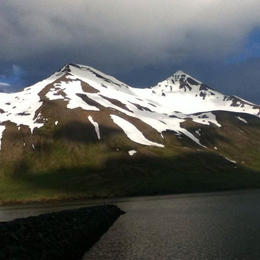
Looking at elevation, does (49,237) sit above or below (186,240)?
above

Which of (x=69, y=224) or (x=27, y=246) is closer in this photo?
(x=27, y=246)

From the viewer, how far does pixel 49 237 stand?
166ft

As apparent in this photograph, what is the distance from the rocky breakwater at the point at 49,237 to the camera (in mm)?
41125

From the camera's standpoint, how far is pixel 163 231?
6662 cm

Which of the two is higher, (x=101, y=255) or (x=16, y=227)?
(x=16, y=227)

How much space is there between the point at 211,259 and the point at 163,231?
79.4 ft

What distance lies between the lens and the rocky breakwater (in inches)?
1619

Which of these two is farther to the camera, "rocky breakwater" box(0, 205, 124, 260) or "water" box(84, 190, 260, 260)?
"water" box(84, 190, 260, 260)

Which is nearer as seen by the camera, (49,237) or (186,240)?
(49,237)

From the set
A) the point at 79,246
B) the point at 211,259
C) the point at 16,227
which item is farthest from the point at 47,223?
the point at 211,259

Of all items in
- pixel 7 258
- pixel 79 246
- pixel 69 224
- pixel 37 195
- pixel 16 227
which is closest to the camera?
pixel 7 258

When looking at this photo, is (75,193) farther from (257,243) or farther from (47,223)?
(257,243)

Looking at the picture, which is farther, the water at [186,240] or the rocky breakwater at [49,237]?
the water at [186,240]

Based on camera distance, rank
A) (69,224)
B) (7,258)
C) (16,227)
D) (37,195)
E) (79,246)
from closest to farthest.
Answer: (7,258) < (16,227) < (79,246) < (69,224) < (37,195)
